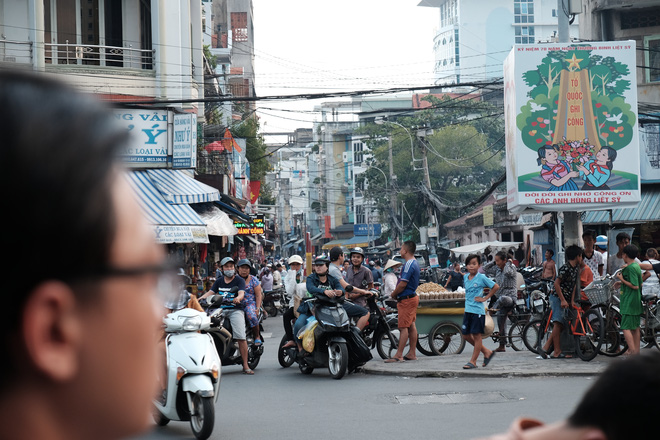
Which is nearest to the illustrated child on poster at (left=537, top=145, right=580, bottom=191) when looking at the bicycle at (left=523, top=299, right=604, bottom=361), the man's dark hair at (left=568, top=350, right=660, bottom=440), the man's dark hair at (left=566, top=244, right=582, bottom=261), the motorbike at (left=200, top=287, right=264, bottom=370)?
the man's dark hair at (left=566, top=244, right=582, bottom=261)

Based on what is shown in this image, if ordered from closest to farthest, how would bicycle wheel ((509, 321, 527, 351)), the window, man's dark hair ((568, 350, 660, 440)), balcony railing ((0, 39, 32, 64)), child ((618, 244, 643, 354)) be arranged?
man's dark hair ((568, 350, 660, 440))
child ((618, 244, 643, 354))
bicycle wheel ((509, 321, 527, 351))
balcony railing ((0, 39, 32, 64))
the window

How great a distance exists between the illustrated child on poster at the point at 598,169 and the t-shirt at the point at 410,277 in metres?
3.24

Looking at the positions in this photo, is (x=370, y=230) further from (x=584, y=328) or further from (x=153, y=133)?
(x=584, y=328)

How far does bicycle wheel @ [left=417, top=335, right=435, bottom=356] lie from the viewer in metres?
14.9

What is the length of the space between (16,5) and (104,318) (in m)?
20.0

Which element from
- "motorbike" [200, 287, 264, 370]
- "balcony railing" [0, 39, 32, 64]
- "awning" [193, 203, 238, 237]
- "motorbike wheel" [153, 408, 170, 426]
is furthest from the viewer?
"awning" [193, 203, 238, 237]

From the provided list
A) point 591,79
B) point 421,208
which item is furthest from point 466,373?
point 421,208

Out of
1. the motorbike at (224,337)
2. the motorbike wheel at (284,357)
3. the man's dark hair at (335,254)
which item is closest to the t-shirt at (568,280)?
the man's dark hair at (335,254)

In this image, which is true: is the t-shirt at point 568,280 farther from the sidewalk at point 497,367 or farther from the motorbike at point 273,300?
the motorbike at point 273,300

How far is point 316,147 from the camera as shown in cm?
11144

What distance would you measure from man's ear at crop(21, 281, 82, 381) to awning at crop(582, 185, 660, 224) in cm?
2387

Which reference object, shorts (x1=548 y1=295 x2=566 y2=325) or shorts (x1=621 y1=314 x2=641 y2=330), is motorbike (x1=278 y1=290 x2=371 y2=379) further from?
shorts (x1=621 y1=314 x2=641 y2=330)

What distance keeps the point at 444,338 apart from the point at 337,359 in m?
3.66

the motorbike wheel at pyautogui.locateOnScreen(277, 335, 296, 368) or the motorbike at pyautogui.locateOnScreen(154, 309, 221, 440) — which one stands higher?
the motorbike at pyautogui.locateOnScreen(154, 309, 221, 440)
